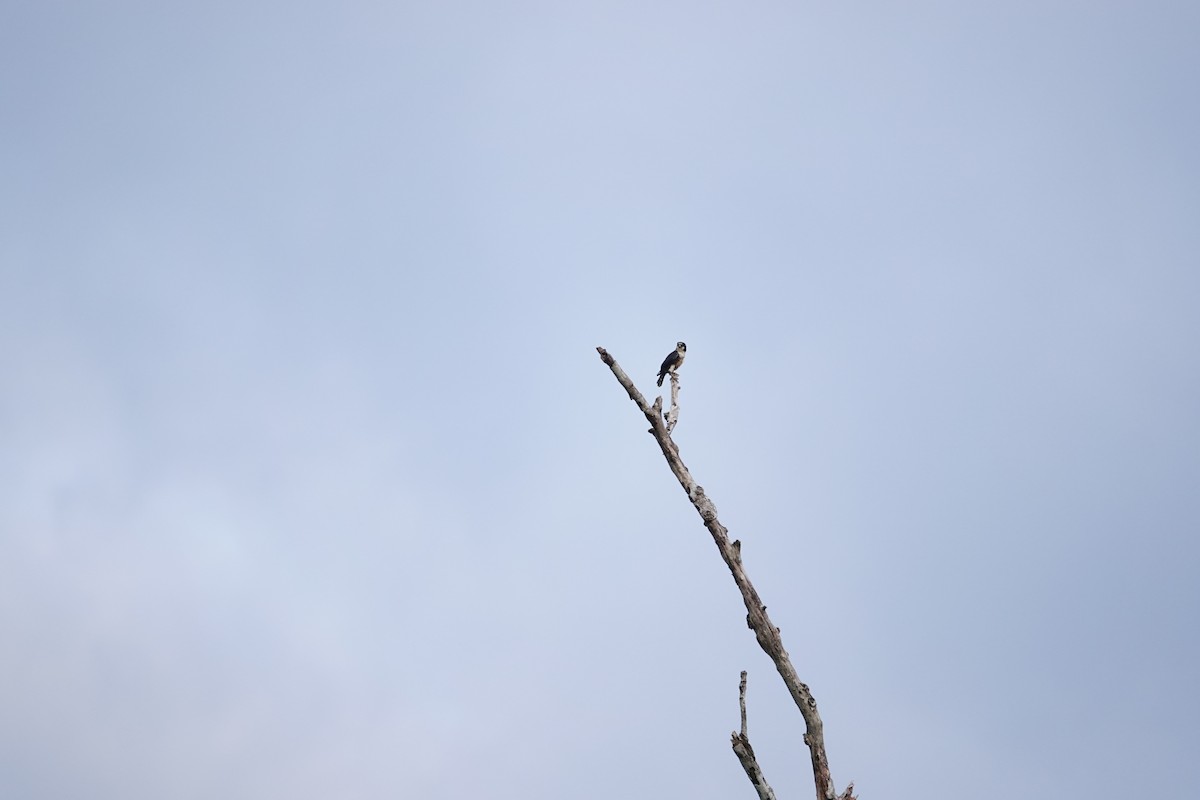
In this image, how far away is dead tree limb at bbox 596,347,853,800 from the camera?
274 inches

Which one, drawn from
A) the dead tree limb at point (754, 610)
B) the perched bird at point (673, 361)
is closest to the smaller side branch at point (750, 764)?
the dead tree limb at point (754, 610)

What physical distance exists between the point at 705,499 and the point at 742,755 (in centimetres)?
213

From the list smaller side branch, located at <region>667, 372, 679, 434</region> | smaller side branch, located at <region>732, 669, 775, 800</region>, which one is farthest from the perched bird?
smaller side branch, located at <region>732, 669, 775, 800</region>

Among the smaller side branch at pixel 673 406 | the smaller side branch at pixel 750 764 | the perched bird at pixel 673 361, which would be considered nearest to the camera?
the smaller side branch at pixel 750 764

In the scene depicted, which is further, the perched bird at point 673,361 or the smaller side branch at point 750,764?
the perched bird at point 673,361

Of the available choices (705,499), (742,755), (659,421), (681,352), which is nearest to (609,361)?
(659,421)

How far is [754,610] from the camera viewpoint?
7.39 m

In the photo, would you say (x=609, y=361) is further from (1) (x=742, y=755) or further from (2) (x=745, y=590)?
(1) (x=742, y=755)

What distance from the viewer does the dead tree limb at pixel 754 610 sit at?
6.96m

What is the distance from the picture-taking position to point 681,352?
16609 millimetres

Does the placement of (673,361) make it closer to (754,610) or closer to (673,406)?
(673,406)

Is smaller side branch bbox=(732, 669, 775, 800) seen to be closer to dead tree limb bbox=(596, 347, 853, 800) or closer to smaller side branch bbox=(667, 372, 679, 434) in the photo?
dead tree limb bbox=(596, 347, 853, 800)

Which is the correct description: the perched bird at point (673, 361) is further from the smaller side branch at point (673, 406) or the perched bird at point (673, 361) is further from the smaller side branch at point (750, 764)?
the smaller side branch at point (750, 764)

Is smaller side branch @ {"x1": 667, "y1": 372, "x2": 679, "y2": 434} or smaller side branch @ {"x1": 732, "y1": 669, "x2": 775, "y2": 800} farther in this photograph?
smaller side branch @ {"x1": 667, "y1": 372, "x2": 679, "y2": 434}
